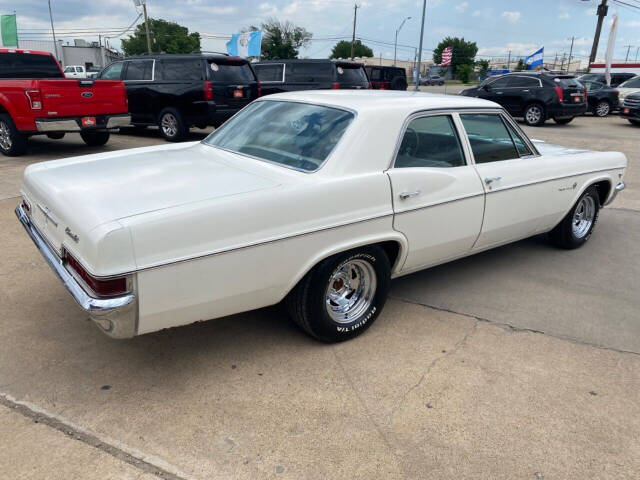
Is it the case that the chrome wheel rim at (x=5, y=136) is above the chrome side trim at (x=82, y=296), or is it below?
below

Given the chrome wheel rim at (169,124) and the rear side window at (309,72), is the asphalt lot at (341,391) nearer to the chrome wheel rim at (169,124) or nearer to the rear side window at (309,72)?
the chrome wheel rim at (169,124)

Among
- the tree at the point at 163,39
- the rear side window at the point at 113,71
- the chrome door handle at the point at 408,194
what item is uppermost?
the tree at the point at 163,39

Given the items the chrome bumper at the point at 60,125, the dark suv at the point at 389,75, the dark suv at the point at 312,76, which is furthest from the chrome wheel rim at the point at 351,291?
the dark suv at the point at 389,75

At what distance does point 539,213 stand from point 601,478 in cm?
257

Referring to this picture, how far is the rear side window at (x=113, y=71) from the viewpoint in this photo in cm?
1182

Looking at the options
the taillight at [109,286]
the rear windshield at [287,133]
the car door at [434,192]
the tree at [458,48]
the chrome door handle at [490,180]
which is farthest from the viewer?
the tree at [458,48]

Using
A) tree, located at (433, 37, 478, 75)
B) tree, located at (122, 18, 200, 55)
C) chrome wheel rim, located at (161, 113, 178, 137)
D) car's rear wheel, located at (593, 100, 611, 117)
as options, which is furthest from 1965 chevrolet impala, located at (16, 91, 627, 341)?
tree, located at (433, 37, 478, 75)

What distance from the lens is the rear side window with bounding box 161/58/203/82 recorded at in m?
10.7

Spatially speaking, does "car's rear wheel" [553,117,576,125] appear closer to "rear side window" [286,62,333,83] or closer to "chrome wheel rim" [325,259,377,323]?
"rear side window" [286,62,333,83]

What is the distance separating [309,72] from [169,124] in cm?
393

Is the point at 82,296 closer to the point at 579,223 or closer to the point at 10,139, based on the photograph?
the point at 579,223

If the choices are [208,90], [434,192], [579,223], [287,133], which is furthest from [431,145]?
[208,90]

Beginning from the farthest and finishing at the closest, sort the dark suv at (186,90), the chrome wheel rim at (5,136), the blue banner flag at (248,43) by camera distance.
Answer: the blue banner flag at (248,43) < the dark suv at (186,90) < the chrome wheel rim at (5,136)

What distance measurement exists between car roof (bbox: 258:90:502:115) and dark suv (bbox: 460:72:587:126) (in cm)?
1285
